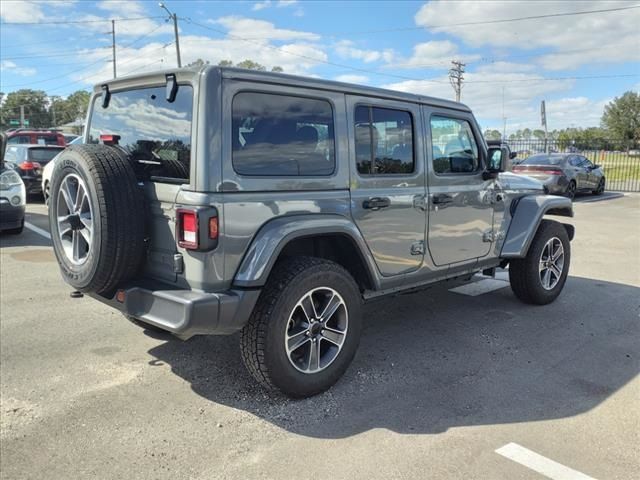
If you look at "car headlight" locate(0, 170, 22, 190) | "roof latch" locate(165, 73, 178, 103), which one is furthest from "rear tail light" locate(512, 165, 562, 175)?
"roof latch" locate(165, 73, 178, 103)

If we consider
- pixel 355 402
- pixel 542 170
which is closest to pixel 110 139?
pixel 355 402

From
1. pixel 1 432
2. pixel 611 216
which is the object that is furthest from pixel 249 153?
pixel 611 216

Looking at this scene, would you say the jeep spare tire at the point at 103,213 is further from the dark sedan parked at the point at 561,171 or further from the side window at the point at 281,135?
the dark sedan parked at the point at 561,171

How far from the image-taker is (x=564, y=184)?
15531 millimetres

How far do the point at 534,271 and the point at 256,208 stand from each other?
3.27 metres

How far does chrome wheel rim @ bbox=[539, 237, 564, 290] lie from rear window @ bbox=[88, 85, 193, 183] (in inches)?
148

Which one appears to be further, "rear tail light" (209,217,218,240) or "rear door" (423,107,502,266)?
"rear door" (423,107,502,266)

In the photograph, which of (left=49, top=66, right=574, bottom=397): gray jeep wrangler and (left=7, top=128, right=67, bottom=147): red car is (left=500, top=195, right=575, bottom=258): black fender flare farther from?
(left=7, top=128, right=67, bottom=147): red car

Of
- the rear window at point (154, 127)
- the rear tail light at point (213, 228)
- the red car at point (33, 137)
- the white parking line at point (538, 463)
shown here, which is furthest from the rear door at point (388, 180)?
the red car at point (33, 137)

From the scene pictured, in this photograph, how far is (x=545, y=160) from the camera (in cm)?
1593

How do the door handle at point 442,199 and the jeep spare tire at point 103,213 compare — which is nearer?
the jeep spare tire at point 103,213

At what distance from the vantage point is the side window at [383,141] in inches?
146

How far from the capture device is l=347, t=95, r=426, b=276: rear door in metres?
3.65

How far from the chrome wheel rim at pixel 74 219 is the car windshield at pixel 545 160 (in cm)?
1471
